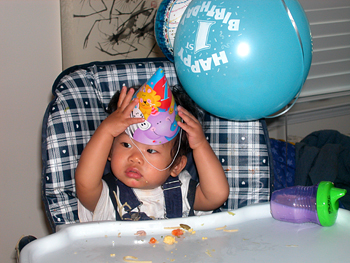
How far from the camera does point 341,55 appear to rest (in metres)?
2.00

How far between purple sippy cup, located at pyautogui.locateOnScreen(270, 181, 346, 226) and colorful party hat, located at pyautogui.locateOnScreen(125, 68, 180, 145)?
0.35 metres

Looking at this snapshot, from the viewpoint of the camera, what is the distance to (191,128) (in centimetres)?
98

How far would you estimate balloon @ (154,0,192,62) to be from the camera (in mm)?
1025

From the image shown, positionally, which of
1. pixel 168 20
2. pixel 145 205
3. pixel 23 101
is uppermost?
pixel 168 20

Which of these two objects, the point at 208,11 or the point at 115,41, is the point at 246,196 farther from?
the point at 115,41

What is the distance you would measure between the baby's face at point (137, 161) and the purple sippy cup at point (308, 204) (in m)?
0.35

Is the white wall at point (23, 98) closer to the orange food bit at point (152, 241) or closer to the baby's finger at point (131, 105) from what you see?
the baby's finger at point (131, 105)

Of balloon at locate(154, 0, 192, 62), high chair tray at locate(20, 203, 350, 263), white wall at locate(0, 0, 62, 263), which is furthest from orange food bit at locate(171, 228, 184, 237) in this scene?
white wall at locate(0, 0, 62, 263)

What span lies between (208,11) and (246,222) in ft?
1.76

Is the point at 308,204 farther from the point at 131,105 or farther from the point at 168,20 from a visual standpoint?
the point at 168,20

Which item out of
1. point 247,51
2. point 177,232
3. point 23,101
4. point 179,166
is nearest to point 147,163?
point 179,166

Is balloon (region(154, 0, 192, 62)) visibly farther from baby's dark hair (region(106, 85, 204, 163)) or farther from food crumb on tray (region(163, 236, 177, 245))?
food crumb on tray (region(163, 236, 177, 245))

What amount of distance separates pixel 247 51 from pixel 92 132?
0.56 metres

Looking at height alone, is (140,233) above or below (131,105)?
below
